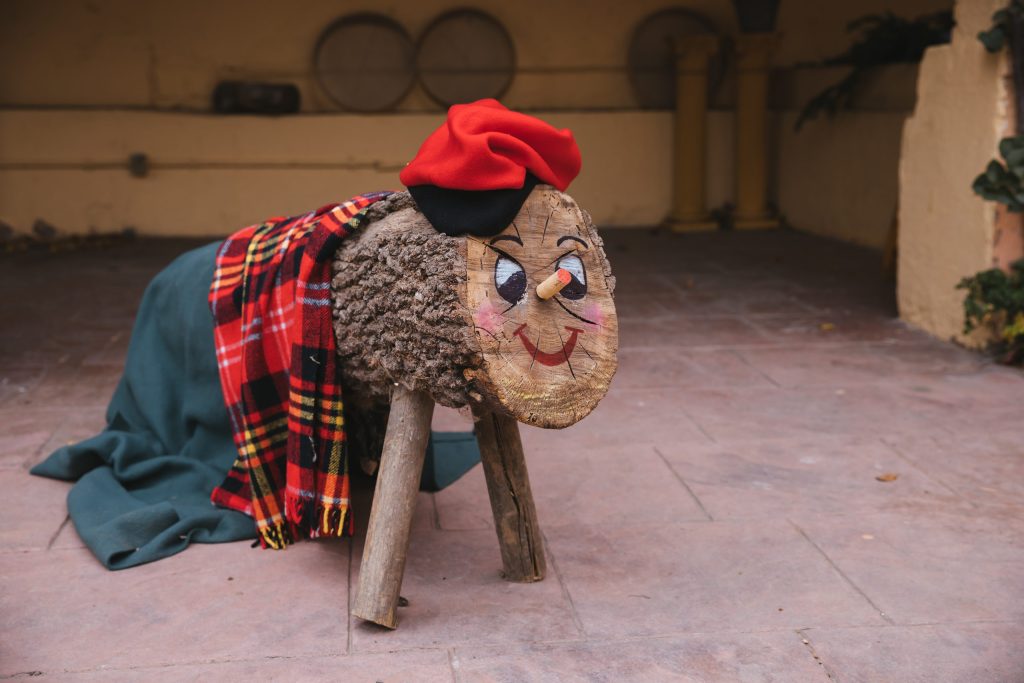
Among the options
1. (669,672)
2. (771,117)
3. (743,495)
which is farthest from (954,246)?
(771,117)

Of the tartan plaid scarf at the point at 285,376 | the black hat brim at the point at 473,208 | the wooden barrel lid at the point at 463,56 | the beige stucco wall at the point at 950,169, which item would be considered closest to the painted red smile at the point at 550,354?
the black hat brim at the point at 473,208

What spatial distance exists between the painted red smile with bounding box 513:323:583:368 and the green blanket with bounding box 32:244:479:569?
1052 mm

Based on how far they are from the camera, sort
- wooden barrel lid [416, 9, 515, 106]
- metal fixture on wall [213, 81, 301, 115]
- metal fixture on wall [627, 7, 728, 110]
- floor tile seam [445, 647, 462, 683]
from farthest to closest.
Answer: metal fixture on wall [627, 7, 728, 110] → wooden barrel lid [416, 9, 515, 106] → metal fixture on wall [213, 81, 301, 115] → floor tile seam [445, 647, 462, 683]

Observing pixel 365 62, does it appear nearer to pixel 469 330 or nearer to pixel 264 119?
pixel 264 119

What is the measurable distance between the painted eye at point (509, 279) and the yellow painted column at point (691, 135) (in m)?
7.10

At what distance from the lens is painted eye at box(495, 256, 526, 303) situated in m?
2.39

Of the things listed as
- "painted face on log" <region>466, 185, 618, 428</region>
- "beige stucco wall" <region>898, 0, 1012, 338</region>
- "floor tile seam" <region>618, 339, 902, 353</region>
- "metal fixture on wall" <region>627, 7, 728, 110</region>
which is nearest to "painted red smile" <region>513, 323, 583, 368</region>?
"painted face on log" <region>466, 185, 618, 428</region>

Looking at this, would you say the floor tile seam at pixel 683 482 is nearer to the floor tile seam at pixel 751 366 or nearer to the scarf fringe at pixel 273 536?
the floor tile seam at pixel 751 366

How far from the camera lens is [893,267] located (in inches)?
270

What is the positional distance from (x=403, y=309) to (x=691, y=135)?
721cm

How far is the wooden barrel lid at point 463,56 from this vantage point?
9203 mm

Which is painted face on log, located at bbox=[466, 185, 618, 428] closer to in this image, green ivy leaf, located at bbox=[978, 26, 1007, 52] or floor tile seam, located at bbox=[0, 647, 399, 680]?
floor tile seam, located at bbox=[0, 647, 399, 680]

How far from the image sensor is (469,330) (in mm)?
2322

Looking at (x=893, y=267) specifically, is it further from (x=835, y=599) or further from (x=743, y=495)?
(x=835, y=599)
